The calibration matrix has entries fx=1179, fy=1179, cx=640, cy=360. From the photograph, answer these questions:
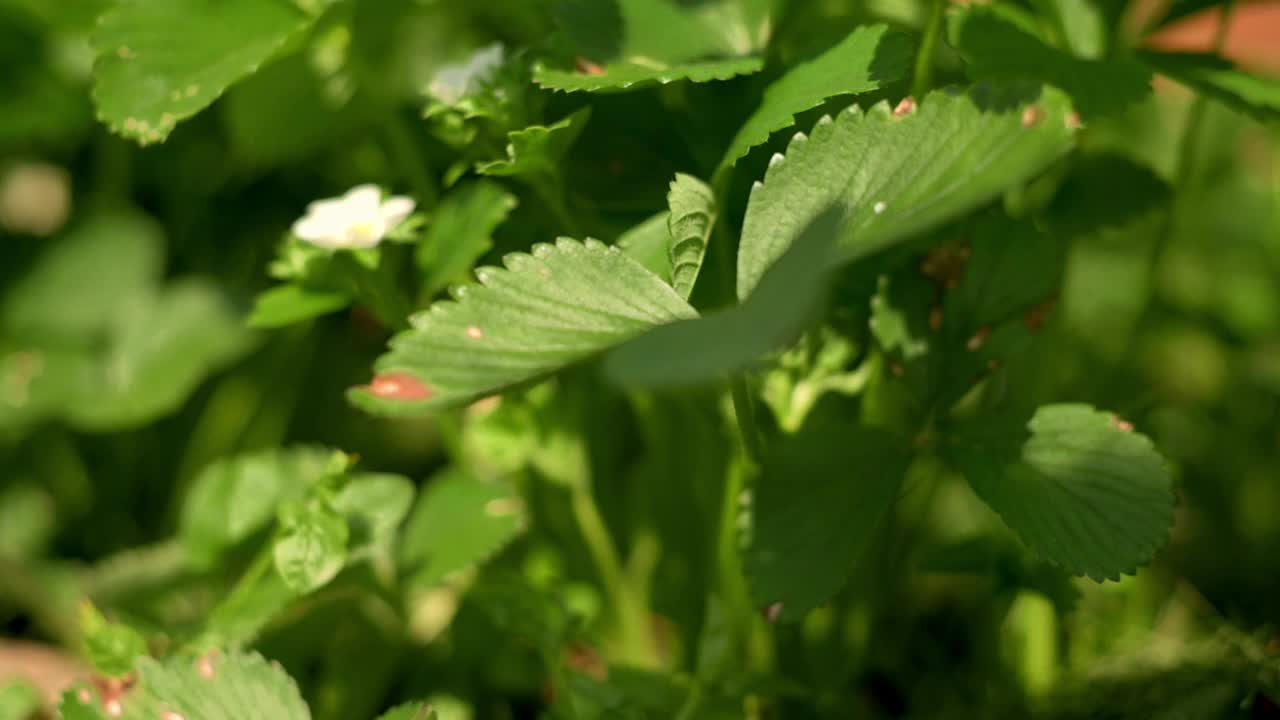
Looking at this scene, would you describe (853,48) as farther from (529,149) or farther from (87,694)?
(87,694)

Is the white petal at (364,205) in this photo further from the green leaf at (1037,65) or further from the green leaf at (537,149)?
the green leaf at (1037,65)

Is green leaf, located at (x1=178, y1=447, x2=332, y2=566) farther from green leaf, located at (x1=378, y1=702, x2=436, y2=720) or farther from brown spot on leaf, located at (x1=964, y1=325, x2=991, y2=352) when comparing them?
brown spot on leaf, located at (x1=964, y1=325, x2=991, y2=352)

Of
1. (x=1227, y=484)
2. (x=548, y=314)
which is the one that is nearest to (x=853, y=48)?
Answer: (x=548, y=314)

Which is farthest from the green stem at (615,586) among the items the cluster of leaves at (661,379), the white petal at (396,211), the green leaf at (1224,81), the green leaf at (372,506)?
the green leaf at (1224,81)

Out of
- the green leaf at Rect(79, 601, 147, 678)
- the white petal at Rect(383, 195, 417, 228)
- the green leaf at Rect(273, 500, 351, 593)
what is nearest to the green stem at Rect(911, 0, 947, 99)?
the white petal at Rect(383, 195, 417, 228)

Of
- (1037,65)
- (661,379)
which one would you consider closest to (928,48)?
(1037,65)

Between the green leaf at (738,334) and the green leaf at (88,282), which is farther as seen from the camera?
the green leaf at (88,282)

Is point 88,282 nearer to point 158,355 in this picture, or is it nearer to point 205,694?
point 158,355
